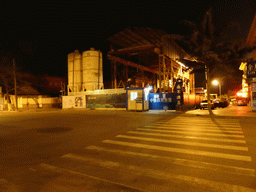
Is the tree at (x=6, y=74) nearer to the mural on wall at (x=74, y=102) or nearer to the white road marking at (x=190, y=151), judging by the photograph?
the mural on wall at (x=74, y=102)

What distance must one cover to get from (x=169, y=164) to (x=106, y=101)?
23.3 metres

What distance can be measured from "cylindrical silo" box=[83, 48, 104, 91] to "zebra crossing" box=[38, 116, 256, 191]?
2655cm

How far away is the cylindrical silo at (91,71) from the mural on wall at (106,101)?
13.5 feet

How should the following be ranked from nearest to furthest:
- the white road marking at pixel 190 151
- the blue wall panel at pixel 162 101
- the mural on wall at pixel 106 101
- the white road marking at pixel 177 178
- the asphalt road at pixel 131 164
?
1. the white road marking at pixel 177 178
2. the asphalt road at pixel 131 164
3. the white road marking at pixel 190 151
4. the blue wall panel at pixel 162 101
5. the mural on wall at pixel 106 101

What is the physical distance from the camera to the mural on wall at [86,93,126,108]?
26344 mm

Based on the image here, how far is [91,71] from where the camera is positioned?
33062mm

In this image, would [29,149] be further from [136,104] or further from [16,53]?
[16,53]

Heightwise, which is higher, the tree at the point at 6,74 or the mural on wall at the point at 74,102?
the tree at the point at 6,74

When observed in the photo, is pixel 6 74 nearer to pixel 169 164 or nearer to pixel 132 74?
pixel 132 74

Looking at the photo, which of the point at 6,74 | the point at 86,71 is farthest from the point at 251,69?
the point at 6,74

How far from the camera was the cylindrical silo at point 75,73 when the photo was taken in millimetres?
34219

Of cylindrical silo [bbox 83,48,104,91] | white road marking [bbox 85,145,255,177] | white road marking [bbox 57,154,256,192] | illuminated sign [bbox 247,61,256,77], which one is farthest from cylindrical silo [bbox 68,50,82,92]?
white road marking [bbox 57,154,256,192]

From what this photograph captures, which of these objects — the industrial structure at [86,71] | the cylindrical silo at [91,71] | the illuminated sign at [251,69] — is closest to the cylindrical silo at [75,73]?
the industrial structure at [86,71]

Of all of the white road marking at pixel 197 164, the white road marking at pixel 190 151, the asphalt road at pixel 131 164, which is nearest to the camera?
the asphalt road at pixel 131 164
